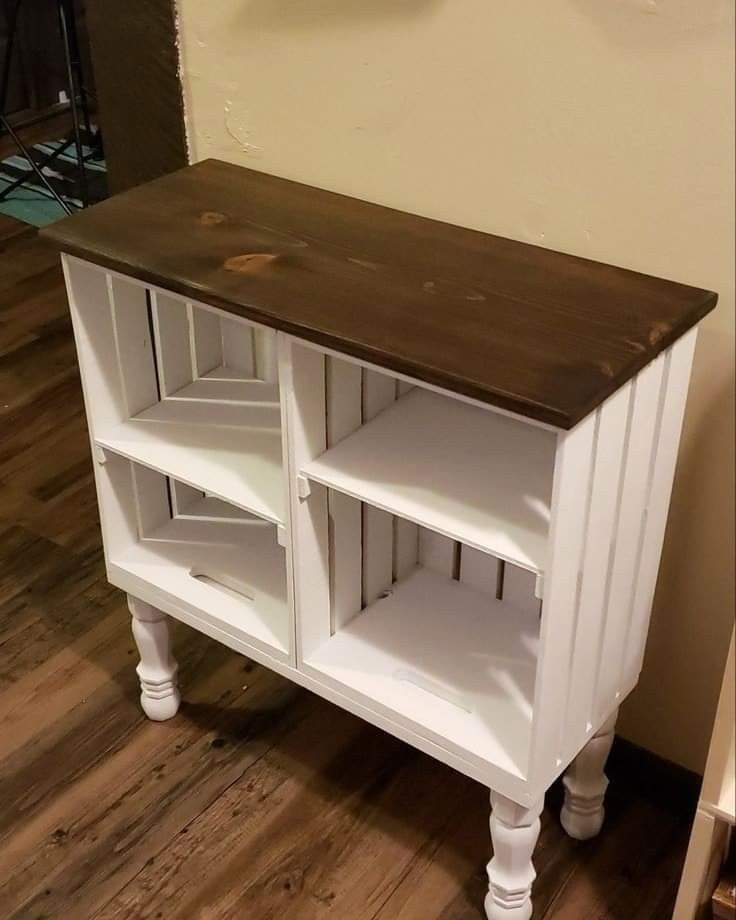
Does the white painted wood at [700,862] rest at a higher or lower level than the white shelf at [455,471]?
lower

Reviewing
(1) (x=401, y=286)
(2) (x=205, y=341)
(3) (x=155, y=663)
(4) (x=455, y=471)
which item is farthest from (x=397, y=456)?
(3) (x=155, y=663)

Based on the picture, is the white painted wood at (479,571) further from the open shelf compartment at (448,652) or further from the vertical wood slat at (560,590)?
the vertical wood slat at (560,590)

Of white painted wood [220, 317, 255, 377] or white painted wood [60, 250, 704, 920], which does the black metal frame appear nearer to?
white painted wood [220, 317, 255, 377]

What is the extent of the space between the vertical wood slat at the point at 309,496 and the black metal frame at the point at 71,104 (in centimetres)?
229

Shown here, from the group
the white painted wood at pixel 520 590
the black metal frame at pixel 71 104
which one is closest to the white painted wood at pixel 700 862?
the white painted wood at pixel 520 590

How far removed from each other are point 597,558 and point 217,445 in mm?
599

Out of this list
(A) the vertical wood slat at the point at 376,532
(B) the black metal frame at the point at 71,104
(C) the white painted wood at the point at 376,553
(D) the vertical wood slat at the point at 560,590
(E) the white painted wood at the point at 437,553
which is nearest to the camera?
(D) the vertical wood slat at the point at 560,590

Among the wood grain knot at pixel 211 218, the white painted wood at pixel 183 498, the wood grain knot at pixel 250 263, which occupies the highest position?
the wood grain knot at pixel 211 218

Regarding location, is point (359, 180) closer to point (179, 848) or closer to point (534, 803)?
point (534, 803)

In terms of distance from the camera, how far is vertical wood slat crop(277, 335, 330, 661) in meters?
1.43

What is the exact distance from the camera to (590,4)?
1.35 meters

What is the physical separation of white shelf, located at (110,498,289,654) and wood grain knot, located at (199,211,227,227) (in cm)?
52

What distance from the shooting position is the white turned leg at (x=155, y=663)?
74.0 inches

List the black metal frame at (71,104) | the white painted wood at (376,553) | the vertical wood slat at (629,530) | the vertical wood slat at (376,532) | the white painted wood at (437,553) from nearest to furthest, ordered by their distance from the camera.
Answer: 1. the vertical wood slat at (629,530)
2. the vertical wood slat at (376,532)
3. the white painted wood at (376,553)
4. the white painted wood at (437,553)
5. the black metal frame at (71,104)
